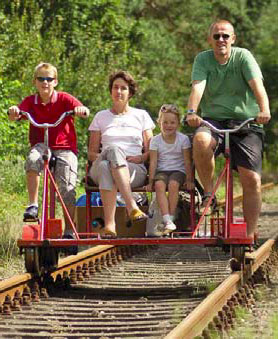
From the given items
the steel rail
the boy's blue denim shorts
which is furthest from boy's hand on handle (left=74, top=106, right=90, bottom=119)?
the steel rail

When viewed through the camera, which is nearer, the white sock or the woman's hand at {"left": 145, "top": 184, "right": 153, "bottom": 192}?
the white sock

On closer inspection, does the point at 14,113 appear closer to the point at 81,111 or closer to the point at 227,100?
the point at 81,111

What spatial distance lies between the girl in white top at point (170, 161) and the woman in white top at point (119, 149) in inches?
5.1

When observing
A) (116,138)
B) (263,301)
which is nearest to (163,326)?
(263,301)

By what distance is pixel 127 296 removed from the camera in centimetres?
793

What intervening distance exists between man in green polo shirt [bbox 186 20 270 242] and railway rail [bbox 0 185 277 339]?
0.76 meters

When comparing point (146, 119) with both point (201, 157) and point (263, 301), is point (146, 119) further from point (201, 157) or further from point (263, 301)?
point (263, 301)

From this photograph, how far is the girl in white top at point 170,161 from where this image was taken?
330 inches

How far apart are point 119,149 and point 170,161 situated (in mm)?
482

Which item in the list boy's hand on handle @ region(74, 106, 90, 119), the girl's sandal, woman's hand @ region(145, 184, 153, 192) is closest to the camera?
the girl's sandal

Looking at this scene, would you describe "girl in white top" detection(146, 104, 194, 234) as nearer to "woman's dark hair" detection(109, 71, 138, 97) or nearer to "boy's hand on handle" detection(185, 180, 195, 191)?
"boy's hand on handle" detection(185, 180, 195, 191)

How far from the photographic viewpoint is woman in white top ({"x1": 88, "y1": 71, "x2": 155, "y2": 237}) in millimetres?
8180

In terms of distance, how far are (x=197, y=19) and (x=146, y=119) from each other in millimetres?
30745

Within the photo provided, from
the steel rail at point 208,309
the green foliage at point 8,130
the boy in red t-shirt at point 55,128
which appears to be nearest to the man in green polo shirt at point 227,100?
the steel rail at point 208,309
